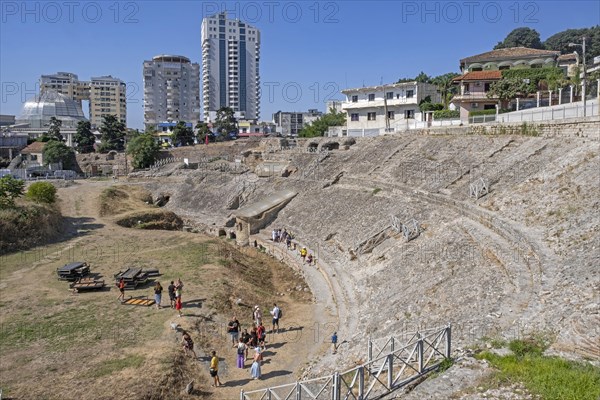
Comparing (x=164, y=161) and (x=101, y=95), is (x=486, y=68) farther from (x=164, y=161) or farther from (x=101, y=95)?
(x=101, y=95)

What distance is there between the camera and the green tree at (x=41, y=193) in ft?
135

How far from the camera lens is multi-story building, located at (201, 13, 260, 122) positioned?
176 m

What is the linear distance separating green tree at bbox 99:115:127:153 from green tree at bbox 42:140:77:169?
11.4 m

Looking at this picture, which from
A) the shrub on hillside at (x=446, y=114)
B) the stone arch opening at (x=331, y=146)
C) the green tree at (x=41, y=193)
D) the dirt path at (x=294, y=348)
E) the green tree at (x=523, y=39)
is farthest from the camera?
the green tree at (x=523, y=39)

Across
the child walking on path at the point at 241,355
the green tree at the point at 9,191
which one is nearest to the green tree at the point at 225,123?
the green tree at the point at 9,191

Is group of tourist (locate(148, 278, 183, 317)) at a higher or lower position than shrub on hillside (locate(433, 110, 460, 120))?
lower

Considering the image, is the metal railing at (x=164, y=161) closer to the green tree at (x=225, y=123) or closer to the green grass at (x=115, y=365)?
the green tree at (x=225, y=123)

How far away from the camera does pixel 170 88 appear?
159m

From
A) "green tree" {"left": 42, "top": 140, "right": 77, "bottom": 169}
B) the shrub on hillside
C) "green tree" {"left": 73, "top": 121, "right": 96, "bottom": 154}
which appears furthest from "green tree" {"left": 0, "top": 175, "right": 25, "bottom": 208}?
"green tree" {"left": 73, "top": 121, "right": 96, "bottom": 154}

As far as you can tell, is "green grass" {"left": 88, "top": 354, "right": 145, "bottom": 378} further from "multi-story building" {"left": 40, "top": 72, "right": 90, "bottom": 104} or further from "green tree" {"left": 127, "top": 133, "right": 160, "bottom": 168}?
"multi-story building" {"left": 40, "top": 72, "right": 90, "bottom": 104}

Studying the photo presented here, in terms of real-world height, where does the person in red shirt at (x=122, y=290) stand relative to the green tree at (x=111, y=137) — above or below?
below

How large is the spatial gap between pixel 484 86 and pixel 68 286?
45.4m

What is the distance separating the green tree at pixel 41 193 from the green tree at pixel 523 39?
112152mm

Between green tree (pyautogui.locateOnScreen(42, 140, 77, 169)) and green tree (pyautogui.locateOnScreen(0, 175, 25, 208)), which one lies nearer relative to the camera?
green tree (pyautogui.locateOnScreen(0, 175, 25, 208))
